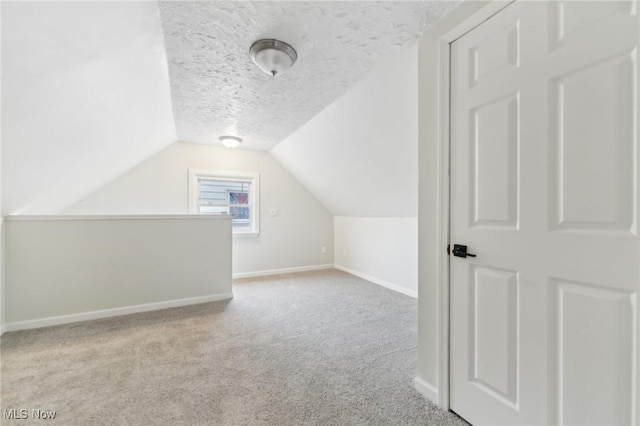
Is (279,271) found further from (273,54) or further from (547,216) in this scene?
(547,216)

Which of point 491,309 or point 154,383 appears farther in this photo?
point 154,383

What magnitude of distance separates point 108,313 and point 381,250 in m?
3.56

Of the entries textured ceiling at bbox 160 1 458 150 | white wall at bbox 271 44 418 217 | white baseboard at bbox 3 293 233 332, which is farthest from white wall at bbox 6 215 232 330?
white wall at bbox 271 44 418 217

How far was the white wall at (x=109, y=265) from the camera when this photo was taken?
2578mm

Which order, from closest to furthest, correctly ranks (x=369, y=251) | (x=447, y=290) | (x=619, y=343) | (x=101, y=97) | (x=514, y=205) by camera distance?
(x=619, y=343) → (x=514, y=205) → (x=447, y=290) → (x=101, y=97) → (x=369, y=251)

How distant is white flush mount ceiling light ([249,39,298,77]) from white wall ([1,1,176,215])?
59 cm

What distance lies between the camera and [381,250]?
4.24m

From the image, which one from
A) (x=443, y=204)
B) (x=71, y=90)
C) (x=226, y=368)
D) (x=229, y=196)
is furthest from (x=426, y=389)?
(x=229, y=196)

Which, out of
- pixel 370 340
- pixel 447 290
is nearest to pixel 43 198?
pixel 370 340

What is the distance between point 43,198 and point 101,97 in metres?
1.64

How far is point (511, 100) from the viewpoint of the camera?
4.00ft

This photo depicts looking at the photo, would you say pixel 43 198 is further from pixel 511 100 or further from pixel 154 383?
pixel 511 100

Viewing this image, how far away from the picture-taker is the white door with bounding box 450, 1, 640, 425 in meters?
0.92

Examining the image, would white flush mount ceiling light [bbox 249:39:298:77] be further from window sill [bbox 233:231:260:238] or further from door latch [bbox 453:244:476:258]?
window sill [bbox 233:231:260:238]
